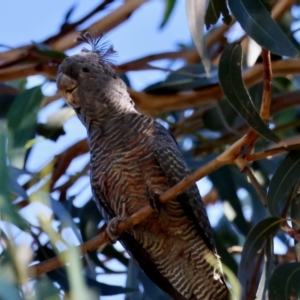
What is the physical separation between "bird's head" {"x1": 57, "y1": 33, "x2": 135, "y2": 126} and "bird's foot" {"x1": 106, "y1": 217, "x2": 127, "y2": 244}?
1.57 feet

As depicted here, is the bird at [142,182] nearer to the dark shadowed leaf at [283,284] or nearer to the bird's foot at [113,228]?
the bird's foot at [113,228]

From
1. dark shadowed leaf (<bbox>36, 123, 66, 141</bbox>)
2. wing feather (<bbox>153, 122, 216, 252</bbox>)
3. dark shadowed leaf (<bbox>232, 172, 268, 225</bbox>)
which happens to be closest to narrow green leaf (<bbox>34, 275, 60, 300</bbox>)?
wing feather (<bbox>153, 122, 216, 252</bbox>)

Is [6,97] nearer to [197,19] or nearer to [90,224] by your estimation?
[90,224]

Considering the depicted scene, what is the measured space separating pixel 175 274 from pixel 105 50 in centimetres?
95

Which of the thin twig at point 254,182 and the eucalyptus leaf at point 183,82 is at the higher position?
the eucalyptus leaf at point 183,82

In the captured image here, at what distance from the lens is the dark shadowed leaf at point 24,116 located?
248cm

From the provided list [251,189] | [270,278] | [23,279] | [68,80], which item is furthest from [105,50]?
[23,279]

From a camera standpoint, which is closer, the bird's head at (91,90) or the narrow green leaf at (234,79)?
the narrow green leaf at (234,79)

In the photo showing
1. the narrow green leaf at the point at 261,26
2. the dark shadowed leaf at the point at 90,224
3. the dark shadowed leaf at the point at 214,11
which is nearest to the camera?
the narrow green leaf at the point at 261,26

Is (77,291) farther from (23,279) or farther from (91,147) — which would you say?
(91,147)

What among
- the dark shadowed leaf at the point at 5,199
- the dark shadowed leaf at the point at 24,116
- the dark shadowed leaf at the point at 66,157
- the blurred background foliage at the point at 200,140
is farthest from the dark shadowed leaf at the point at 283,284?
the dark shadowed leaf at the point at 66,157

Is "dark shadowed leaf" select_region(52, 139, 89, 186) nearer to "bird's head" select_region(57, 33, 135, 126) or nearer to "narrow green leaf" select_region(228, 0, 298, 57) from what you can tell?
"bird's head" select_region(57, 33, 135, 126)

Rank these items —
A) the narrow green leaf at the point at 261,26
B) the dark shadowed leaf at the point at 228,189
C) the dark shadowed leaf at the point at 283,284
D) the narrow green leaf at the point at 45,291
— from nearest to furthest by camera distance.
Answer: the narrow green leaf at the point at 45,291
the narrow green leaf at the point at 261,26
the dark shadowed leaf at the point at 283,284
the dark shadowed leaf at the point at 228,189

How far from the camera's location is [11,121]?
256cm
